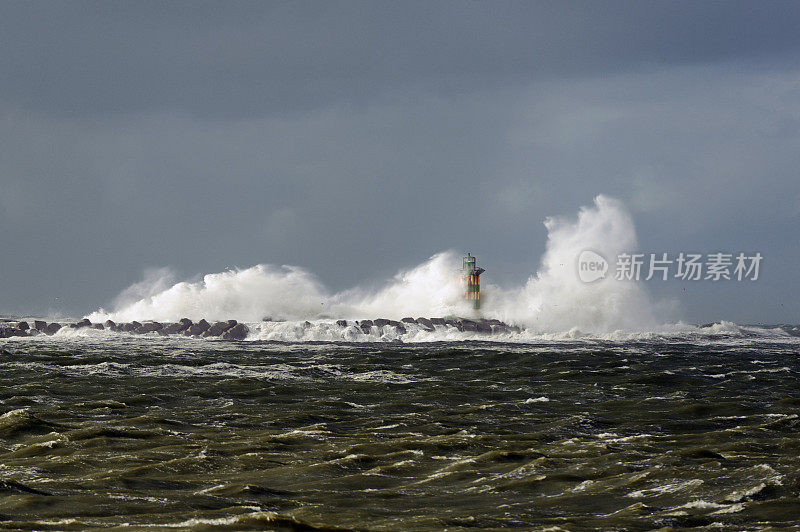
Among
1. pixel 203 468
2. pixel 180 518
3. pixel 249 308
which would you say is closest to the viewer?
pixel 180 518

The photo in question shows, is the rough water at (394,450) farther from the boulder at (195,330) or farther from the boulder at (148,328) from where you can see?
the boulder at (148,328)

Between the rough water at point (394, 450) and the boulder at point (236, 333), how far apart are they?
2878 cm

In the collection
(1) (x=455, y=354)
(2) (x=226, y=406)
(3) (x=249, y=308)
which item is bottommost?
(2) (x=226, y=406)

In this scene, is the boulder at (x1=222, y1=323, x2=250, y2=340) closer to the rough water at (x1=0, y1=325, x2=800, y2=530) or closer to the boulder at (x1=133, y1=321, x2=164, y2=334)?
the boulder at (x1=133, y1=321, x2=164, y2=334)

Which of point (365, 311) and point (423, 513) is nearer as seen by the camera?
point (423, 513)

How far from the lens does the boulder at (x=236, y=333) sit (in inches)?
2335

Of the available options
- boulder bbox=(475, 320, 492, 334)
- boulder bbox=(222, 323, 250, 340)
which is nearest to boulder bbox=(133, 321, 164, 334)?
boulder bbox=(222, 323, 250, 340)

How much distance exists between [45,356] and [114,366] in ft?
21.1

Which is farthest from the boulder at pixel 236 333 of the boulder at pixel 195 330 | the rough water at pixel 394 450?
the rough water at pixel 394 450

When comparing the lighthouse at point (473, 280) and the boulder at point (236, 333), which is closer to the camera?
the boulder at point (236, 333)

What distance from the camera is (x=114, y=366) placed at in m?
32.2

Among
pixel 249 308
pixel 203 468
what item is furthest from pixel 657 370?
pixel 249 308

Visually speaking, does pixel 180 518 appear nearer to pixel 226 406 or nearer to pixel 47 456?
pixel 47 456

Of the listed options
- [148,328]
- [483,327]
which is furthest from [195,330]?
[483,327]
